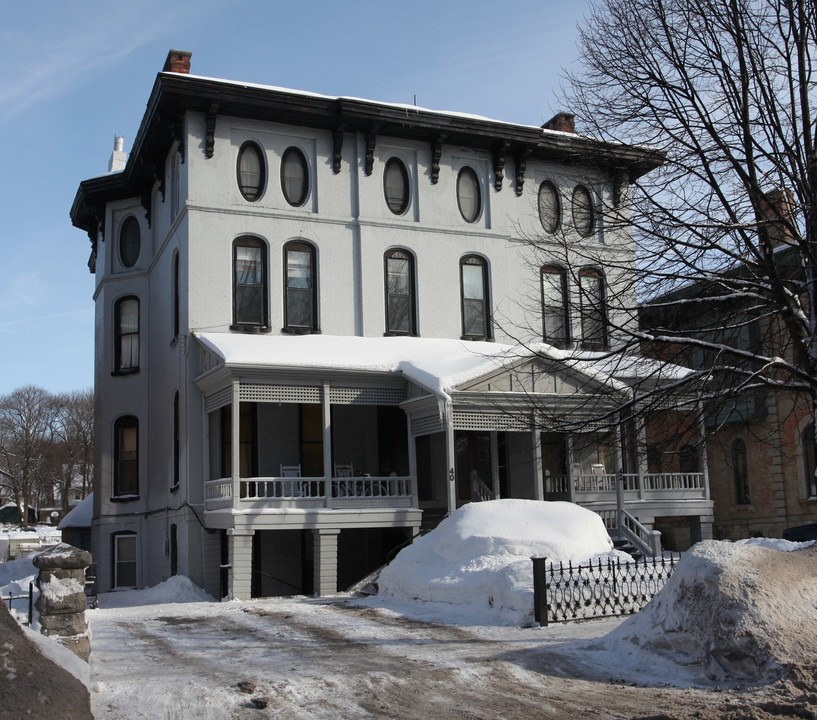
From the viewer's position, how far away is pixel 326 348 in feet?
72.6

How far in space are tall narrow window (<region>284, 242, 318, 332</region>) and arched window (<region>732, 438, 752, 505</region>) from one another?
18172 mm

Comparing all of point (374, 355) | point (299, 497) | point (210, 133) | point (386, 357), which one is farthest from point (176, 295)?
point (299, 497)

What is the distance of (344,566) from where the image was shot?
2377 cm

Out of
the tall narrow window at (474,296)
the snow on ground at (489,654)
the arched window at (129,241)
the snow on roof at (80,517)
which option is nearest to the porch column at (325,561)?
the snow on ground at (489,654)

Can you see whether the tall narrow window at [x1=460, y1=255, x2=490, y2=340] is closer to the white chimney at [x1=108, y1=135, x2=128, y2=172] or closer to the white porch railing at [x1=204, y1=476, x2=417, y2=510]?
the white porch railing at [x1=204, y1=476, x2=417, y2=510]

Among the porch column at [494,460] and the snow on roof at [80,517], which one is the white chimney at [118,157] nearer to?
the snow on roof at [80,517]

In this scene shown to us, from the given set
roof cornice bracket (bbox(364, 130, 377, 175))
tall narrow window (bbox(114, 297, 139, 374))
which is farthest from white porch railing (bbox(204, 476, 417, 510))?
roof cornice bracket (bbox(364, 130, 377, 175))

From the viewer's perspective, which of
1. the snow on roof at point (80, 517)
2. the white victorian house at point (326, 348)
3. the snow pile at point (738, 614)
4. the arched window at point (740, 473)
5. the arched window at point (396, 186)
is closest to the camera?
the snow pile at point (738, 614)

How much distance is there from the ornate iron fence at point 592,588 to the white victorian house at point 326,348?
19.0ft

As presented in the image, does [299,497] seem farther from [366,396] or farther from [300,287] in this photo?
[300,287]

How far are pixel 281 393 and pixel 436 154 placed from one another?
8622 millimetres

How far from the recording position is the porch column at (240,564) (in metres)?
19.5

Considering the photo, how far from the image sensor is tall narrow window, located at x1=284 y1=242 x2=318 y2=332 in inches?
935

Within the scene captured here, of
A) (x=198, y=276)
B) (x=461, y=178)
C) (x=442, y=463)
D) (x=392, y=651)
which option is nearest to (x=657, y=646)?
(x=392, y=651)
